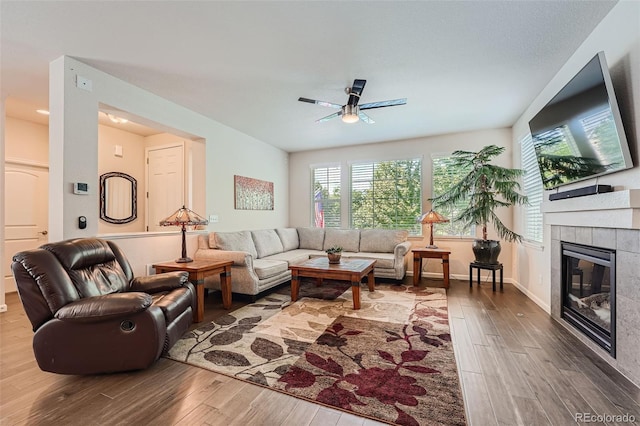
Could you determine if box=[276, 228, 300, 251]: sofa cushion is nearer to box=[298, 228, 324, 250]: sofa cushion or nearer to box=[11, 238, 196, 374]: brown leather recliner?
box=[298, 228, 324, 250]: sofa cushion

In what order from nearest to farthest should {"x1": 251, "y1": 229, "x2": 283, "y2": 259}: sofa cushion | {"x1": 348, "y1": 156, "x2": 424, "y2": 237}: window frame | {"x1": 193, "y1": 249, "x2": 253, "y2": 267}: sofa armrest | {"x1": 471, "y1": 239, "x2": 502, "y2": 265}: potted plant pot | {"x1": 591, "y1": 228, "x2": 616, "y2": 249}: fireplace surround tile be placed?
{"x1": 591, "y1": 228, "x2": 616, "y2": 249}: fireplace surround tile < {"x1": 193, "y1": 249, "x2": 253, "y2": 267}: sofa armrest < {"x1": 471, "y1": 239, "x2": 502, "y2": 265}: potted plant pot < {"x1": 251, "y1": 229, "x2": 283, "y2": 259}: sofa cushion < {"x1": 348, "y1": 156, "x2": 424, "y2": 237}: window frame

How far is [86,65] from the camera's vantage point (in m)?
2.89

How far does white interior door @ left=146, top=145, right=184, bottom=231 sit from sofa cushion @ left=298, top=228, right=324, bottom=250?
244 cm

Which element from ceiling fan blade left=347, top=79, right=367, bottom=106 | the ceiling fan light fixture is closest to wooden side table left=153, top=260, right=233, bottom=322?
the ceiling fan light fixture

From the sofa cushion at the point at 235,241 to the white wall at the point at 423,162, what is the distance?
6.87 feet

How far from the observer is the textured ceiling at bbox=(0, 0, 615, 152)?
2.12 metres

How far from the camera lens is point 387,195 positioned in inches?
229

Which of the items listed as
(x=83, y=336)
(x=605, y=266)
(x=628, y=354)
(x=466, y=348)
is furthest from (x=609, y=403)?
(x=83, y=336)

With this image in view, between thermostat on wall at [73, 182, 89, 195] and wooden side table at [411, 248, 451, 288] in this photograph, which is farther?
wooden side table at [411, 248, 451, 288]

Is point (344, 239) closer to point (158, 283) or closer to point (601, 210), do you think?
point (158, 283)

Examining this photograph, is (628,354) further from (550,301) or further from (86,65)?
(86,65)

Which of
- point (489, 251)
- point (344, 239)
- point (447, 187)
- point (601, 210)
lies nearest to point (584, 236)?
point (601, 210)

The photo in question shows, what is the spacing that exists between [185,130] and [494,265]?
5.00 meters

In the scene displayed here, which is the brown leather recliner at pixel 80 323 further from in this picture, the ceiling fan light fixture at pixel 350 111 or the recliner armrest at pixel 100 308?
the ceiling fan light fixture at pixel 350 111
